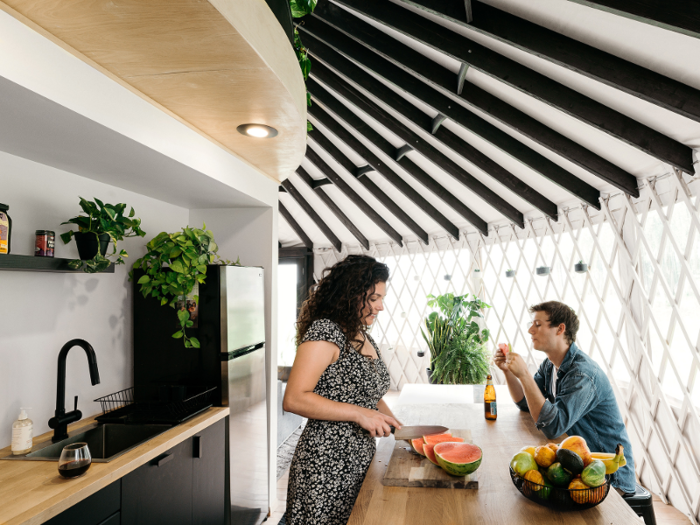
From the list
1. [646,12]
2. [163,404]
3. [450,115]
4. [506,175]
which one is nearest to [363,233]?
[506,175]

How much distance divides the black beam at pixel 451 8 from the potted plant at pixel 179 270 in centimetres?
134

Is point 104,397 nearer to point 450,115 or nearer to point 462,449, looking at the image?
point 462,449

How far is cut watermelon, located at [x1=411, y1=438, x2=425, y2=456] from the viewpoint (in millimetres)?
1362

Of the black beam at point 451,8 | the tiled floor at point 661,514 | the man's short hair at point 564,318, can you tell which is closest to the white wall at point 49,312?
the tiled floor at point 661,514

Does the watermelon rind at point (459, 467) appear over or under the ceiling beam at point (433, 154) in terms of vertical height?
under

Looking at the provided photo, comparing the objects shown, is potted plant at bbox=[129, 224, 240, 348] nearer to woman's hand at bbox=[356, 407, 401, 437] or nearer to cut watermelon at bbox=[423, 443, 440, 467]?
woman's hand at bbox=[356, 407, 401, 437]

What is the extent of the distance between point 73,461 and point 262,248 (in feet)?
5.28

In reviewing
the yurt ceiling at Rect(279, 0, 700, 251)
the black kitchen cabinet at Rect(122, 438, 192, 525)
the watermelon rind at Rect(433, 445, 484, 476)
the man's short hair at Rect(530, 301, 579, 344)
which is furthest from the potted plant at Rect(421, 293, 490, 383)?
the watermelon rind at Rect(433, 445, 484, 476)

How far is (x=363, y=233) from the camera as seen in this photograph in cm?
625

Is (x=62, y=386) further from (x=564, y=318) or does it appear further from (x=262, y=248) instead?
(x=564, y=318)

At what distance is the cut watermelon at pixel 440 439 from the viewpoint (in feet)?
4.44

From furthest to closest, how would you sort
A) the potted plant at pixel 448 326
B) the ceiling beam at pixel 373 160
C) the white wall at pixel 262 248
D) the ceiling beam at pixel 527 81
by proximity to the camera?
the potted plant at pixel 448 326
the ceiling beam at pixel 373 160
the white wall at pixel 262 248
the ceiling beam at pixel 527 81

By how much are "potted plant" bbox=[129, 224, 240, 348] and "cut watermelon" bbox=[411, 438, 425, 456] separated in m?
1.18

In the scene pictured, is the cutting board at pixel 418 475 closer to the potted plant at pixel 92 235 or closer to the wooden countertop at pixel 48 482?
the wooden countertop at pixel 48 482
